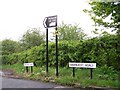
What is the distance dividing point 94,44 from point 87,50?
20.2 inches

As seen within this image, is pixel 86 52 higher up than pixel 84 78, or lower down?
higher up

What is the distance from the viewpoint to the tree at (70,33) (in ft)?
74.2

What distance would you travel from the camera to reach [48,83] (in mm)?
8570

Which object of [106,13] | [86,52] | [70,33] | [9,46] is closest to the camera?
[106,13]

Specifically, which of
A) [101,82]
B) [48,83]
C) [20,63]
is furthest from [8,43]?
[101,82]

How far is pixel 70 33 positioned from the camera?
2303 cm

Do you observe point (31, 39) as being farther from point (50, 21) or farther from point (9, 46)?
point (50, 21)

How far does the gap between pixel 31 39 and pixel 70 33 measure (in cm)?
395

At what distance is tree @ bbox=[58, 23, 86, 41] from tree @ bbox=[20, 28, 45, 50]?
200 cm

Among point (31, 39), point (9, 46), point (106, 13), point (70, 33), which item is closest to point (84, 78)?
point (106, 13)

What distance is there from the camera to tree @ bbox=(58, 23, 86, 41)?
2262cm

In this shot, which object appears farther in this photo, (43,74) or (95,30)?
(43,74)

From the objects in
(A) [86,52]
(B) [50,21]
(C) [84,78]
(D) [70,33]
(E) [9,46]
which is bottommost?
(C) [84,78]

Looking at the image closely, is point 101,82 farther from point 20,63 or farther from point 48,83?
point 20,63
